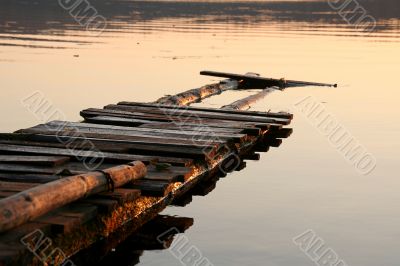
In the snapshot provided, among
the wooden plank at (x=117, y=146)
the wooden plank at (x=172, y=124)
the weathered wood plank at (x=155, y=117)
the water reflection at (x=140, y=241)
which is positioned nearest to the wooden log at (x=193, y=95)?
the weathered wood plank at (x=155, y=117)

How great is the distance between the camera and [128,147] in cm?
1335

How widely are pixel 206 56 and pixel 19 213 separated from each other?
31.6m

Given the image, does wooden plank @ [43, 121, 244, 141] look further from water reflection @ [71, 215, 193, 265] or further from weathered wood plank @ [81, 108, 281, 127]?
water reflection @ [71, 215, 193, 265]

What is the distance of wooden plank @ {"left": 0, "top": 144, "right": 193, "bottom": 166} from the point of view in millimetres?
12422

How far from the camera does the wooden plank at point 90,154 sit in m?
12.4

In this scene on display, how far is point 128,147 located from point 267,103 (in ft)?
40.0

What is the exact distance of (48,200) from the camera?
29.6 ft

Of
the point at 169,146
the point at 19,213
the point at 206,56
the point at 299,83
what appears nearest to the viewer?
the point at 19,213

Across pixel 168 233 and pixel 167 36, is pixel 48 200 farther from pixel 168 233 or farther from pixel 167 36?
pixel 167 36

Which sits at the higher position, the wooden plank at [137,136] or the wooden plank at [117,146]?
the wooden plank at [137,136]

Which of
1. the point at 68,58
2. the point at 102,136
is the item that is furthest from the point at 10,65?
the point at 102,136

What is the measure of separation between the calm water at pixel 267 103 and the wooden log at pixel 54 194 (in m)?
0.97

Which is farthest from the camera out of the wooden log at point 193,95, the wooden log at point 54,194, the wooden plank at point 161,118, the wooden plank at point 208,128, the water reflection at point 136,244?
the wooden log at point 193,95

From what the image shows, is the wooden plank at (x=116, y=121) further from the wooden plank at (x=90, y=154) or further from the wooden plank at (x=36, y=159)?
the wooden plank at (x=36, y=159)
